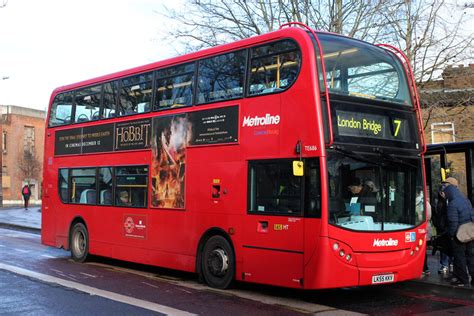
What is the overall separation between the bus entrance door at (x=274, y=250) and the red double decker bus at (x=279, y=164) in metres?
0.02

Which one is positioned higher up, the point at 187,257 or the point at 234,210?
the point at 234,210

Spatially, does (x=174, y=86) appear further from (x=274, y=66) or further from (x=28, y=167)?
(x=28, y=167)

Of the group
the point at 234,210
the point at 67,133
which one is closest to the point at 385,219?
the point at 234,210

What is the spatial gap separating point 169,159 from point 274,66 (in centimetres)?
304

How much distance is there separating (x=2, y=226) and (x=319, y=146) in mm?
19642

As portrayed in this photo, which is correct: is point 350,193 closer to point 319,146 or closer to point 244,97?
point 319,146

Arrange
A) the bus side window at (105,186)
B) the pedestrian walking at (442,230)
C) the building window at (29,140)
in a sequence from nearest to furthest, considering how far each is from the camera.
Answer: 1. the pedestrian walking at (442,230)
2. the bus side window at (105,186)
3. the building window at (29,140)

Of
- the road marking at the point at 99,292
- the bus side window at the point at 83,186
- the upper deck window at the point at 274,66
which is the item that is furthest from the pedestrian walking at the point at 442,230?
the bus side window at the point at 83,186

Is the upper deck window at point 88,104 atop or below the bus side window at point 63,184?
atop

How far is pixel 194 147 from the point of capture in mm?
9867

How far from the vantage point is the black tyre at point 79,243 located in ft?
41.7

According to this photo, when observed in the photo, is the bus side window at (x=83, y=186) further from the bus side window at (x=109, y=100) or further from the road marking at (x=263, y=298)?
the road marking at (x=263, y=298)

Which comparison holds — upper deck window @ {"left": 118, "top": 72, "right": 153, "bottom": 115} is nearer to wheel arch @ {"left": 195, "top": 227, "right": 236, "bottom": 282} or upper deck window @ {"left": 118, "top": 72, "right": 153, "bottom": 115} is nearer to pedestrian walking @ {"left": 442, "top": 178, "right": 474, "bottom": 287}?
wheel arch @ {"left": 195, "top": 227, "right": 236, "bottom": 282}

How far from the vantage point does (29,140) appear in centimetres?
5481
